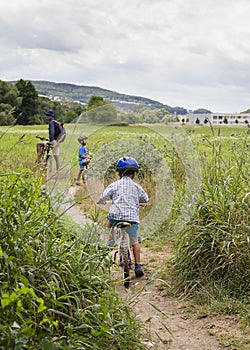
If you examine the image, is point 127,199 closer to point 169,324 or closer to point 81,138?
point 169,324

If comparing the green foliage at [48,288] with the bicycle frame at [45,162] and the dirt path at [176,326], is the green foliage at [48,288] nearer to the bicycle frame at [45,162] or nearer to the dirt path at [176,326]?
the dirt path at [176,326]

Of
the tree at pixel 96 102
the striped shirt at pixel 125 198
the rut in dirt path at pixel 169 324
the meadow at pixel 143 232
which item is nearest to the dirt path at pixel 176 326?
the rut in dirt path at pixel 169 324

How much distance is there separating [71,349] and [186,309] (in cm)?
238

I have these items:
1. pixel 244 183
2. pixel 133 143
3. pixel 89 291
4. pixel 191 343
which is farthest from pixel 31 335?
pixel 133 143

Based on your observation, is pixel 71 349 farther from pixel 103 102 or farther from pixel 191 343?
pixel 103 102

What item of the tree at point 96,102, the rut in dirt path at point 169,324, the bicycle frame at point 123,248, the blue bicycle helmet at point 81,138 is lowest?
the rut in dirt path at point 169,324

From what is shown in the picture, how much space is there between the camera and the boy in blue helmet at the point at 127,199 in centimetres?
610

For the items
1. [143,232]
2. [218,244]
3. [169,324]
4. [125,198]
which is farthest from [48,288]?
[143,232]

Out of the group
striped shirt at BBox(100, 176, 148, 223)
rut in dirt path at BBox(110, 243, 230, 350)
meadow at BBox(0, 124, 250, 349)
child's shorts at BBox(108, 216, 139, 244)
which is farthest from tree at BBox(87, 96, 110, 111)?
rut in dirt path at BBox(110, 243, 230, 350)

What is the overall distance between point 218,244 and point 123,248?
1.07 metres

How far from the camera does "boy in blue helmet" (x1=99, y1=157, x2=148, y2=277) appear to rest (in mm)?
6098

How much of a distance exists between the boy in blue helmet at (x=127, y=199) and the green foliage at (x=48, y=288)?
1.90m

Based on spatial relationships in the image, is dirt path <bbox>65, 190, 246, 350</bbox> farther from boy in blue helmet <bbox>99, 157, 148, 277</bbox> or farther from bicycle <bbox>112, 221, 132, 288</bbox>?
boy in blue helmet <bbox>99, 157, 148, 277</bbox>

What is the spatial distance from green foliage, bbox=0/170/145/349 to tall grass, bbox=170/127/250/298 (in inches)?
65.7
